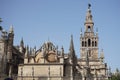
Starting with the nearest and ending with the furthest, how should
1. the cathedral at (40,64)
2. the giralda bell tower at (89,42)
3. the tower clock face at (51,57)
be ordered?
the cathedral at (40,64), the tower clock face at (51,57), the giralda bell tower at (89,42)

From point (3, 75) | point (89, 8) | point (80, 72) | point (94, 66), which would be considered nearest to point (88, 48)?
point (94, 66)

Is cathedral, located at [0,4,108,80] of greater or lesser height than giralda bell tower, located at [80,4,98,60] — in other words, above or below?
below

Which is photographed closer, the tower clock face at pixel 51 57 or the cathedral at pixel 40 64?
the cathedral at pixel 40 64

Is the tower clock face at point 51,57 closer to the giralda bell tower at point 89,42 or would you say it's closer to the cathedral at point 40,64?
the cathedral at point 40,64

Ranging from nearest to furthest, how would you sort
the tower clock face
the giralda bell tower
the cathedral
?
the cathedral → the tower clock face → the giralda bell tower

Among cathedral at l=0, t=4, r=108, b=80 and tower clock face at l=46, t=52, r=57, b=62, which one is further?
tower clock face at l=46, t=52, r=57, b=62

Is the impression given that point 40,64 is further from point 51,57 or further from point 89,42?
point 89,42

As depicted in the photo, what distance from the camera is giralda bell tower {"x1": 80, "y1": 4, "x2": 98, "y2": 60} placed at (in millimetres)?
86969

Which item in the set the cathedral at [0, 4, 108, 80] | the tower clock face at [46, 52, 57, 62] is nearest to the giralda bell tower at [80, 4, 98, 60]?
the cathedral at [0, 4, 108, 80]

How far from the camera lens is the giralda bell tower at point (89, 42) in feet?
285

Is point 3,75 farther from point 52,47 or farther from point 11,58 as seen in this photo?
point 52,47

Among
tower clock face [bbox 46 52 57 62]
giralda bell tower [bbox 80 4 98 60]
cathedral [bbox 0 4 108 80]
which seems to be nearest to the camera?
cathedral [bbox 0 4 108 80]

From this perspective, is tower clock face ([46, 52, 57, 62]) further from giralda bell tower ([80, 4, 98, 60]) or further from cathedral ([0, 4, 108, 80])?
giralda bell tower ([80, 4, 98, 60])

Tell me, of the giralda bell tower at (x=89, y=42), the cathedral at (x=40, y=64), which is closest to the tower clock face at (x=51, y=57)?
the cathedral at (x=40, y=64)
